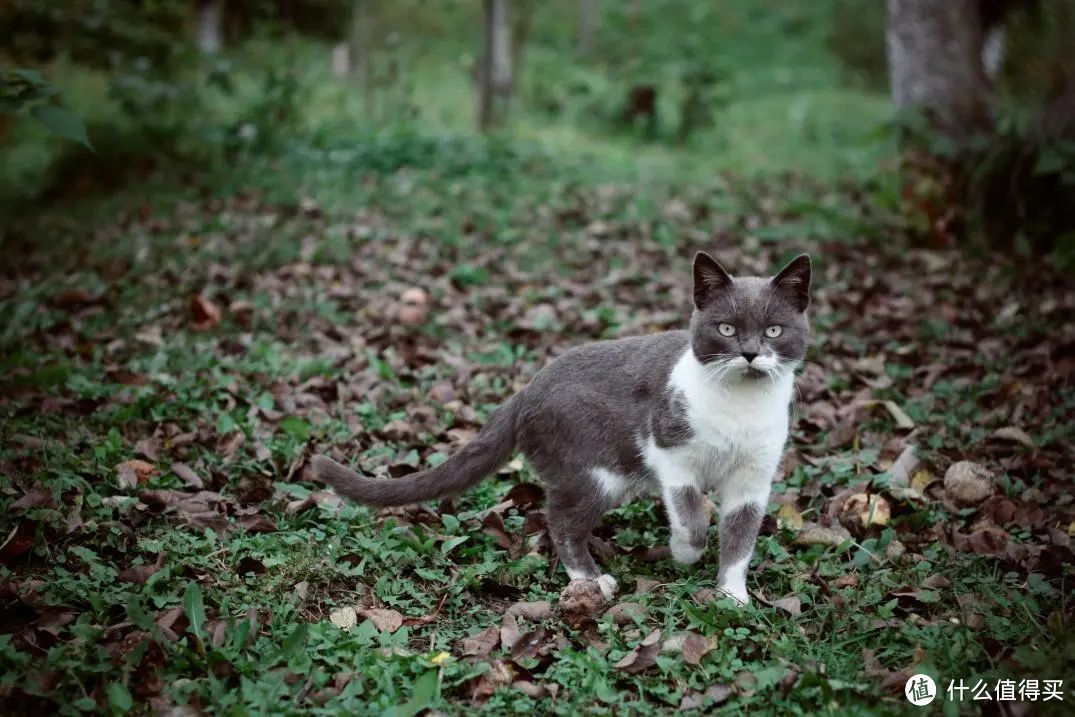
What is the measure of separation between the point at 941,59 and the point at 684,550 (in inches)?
264

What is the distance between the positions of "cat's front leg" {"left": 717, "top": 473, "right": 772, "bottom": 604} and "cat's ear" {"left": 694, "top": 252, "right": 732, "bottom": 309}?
71 cm

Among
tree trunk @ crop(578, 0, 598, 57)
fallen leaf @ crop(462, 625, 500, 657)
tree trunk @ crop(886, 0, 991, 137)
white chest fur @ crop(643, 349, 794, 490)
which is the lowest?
fallen leaf @ crop(462, 625, 500, 657)

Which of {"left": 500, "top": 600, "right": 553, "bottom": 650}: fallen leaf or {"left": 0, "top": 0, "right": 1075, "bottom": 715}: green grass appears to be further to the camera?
{"left": 500, "top": 600, "right": 553, "bottom": 650}: fallen leaf

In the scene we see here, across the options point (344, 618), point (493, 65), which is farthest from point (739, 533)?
point (493, 65)

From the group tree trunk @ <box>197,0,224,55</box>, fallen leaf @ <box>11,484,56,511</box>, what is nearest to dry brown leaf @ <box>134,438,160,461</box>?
fallen leaf @ <box>11,484,56,511</box>

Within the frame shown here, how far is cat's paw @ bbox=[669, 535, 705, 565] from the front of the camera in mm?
3584

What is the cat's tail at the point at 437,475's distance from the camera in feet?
11.9

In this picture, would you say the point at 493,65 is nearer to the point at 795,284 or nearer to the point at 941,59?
the point at 941,59

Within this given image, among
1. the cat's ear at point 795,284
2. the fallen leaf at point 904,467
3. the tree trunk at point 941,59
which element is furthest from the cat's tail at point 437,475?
the tree trunk at point 941,59

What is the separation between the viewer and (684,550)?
142 inches

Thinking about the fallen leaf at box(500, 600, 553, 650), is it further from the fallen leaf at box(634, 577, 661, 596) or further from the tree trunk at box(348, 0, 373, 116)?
the tree trunk at box(348, 0, 373, 116)

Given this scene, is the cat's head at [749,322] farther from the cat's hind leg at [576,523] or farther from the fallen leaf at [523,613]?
the fallen leaf at [523,613]

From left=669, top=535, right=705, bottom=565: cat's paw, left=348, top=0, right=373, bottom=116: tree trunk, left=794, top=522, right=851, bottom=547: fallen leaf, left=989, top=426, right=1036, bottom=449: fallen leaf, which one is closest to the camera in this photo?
left=669, top=535, right=705, bottom=565: cat's paw

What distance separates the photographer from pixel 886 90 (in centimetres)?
1755
